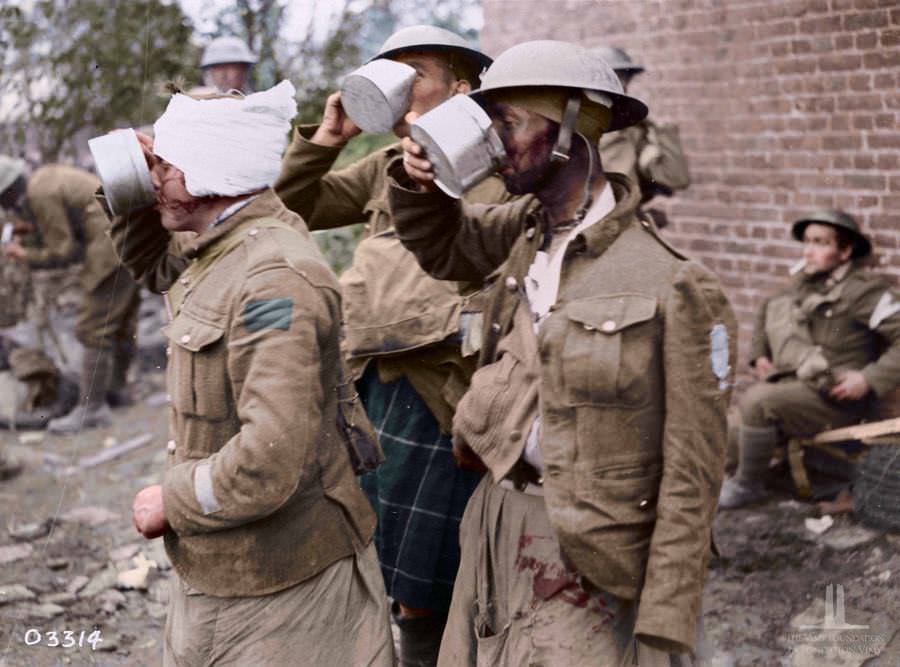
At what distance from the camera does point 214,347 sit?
2.61 m

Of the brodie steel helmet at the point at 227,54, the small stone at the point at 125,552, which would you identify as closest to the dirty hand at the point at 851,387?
the small stone at the point at 125,552

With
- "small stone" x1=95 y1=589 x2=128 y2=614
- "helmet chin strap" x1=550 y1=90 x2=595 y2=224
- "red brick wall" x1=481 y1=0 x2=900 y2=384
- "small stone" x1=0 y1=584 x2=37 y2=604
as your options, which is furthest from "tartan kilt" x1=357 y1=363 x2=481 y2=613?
"red brick wall" x1=481 y1=0 x2=900 y2=384

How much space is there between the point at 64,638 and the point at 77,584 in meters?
0.62

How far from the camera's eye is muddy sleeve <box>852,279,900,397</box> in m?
5.46

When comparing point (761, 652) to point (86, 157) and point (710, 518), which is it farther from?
point (86, 157)

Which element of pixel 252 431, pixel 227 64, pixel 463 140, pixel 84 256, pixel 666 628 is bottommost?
pixel 84 256

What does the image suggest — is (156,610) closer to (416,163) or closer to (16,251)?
(416,163)

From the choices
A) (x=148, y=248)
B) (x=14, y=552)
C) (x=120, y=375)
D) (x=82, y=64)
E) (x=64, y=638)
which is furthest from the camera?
(x=82, y=64)

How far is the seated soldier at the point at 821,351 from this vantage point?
5559mm

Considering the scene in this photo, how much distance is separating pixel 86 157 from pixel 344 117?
7348 mm

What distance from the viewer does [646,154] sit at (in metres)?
6.29

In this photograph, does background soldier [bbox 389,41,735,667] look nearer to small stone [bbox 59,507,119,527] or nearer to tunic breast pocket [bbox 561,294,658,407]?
tunic breast pocket [bbox 561,294,658,407]

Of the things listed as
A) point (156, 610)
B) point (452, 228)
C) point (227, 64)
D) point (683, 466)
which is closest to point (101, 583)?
point (156, 610)

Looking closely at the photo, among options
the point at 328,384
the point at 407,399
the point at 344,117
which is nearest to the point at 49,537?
the point at 407,399
